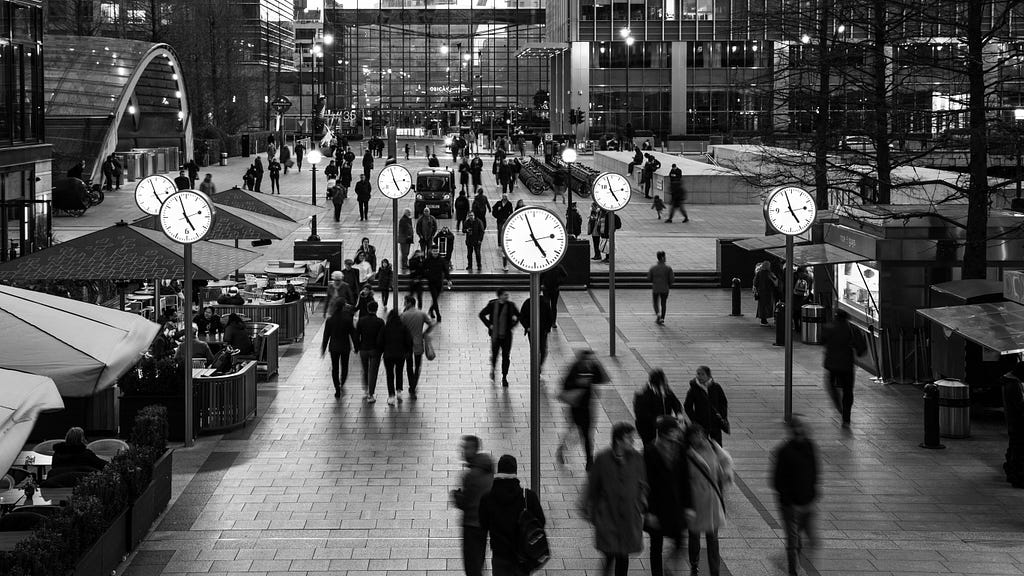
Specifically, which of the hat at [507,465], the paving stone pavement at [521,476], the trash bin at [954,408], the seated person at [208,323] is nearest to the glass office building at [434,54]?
the seated person at [208,323]

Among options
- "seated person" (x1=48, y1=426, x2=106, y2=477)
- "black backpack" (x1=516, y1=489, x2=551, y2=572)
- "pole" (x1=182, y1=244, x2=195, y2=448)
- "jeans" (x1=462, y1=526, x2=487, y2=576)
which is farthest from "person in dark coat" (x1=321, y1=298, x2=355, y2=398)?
"black backpack" (x1=516, y1=489, x2=551, y2=572)

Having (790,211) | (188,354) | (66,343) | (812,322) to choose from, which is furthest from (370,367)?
(812,322)

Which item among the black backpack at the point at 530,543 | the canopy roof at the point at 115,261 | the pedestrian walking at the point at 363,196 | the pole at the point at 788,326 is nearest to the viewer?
the black backpack at the point at 530,543

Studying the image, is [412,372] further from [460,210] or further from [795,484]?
[460,210]

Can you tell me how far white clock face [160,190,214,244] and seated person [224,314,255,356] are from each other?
372 cm

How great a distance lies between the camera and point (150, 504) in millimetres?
12273

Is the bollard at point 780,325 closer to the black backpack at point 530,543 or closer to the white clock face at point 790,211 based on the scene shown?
the white clock face at point 790,211

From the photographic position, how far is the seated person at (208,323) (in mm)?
21406

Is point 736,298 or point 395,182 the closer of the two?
point 395,182

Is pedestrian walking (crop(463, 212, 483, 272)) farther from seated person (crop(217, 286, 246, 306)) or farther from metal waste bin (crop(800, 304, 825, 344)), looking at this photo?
metal waste bin (crop(800, 304, 825, 344))

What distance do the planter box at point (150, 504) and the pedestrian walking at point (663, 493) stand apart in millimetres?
4418

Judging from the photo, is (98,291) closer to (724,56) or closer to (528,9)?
(724,56)

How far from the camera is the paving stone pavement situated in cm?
1159

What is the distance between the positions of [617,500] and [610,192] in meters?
13.9
